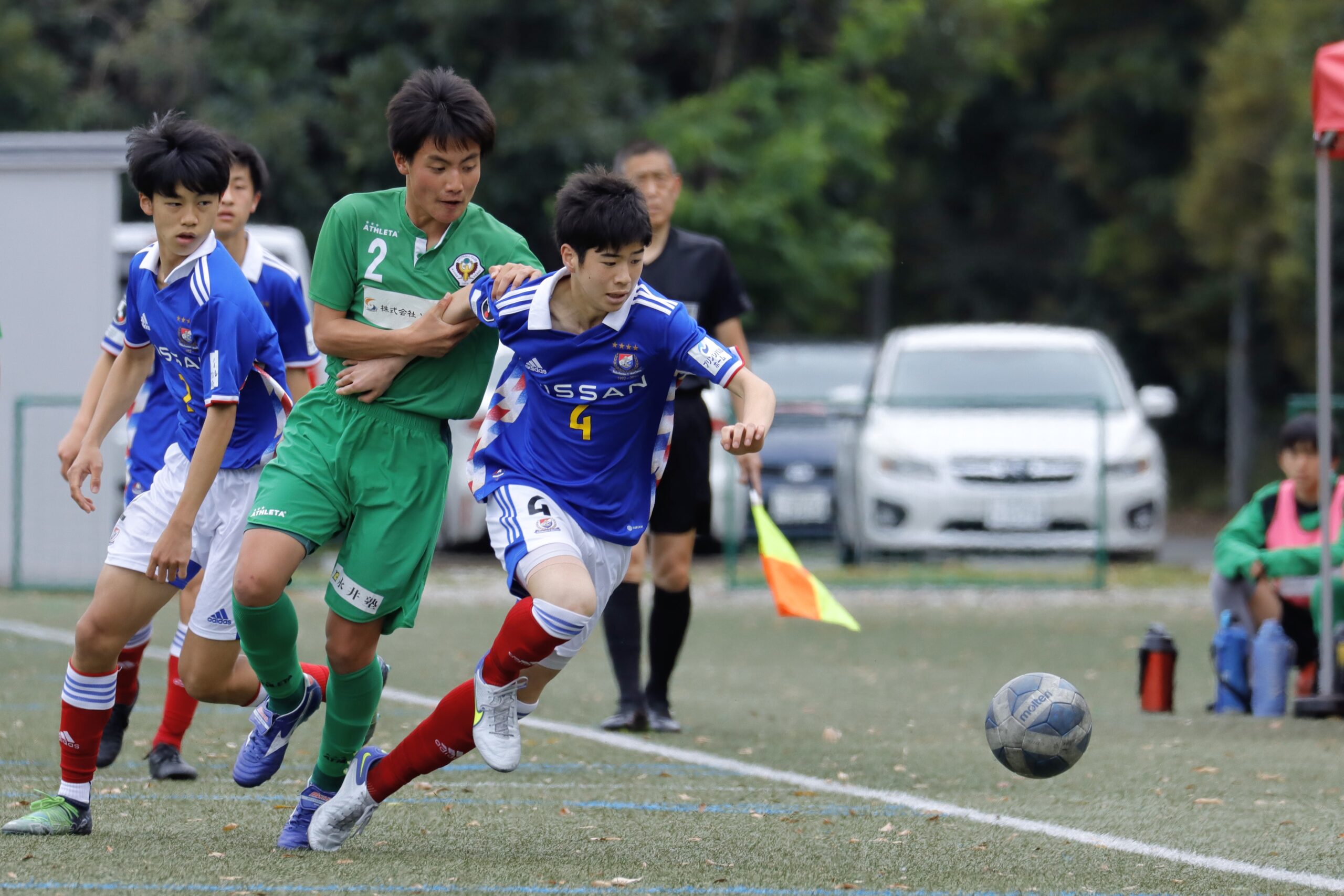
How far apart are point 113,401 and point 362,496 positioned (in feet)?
3.58

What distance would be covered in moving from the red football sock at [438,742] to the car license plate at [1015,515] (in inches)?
371

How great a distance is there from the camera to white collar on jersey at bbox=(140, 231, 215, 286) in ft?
17.3

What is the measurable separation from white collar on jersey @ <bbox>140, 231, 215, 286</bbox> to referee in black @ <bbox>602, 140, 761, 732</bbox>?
2630mm

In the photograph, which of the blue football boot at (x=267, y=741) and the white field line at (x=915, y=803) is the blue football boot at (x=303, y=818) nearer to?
the blue football boot at (x=267, y=741)

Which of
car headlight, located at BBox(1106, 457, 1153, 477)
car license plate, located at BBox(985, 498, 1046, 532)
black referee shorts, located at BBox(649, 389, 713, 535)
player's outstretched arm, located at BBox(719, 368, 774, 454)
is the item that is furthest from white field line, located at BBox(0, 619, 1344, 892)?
car headlight, located at BBox(1106, 457, 1153, 477)

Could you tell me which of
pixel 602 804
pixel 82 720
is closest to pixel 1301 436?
pixel 602 804

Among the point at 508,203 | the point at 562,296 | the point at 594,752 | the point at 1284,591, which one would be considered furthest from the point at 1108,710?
the point at 508,203

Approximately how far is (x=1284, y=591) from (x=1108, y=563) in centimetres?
583

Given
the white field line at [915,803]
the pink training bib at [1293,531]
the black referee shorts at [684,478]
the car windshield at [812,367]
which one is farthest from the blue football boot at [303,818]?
the car windshield at [812,367]

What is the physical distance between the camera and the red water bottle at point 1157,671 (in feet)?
27.7

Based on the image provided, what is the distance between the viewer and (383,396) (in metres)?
5.16

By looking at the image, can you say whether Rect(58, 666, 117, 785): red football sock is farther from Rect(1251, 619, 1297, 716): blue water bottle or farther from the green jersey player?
Rect(1251, 619, 1297, 716): blue water bottle

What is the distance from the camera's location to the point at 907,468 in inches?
557

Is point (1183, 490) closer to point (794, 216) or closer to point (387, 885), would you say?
point (794, 216)
